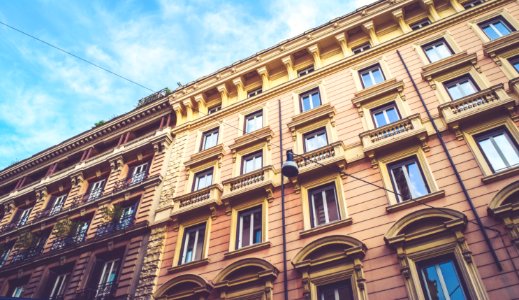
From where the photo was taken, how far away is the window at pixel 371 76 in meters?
17.1

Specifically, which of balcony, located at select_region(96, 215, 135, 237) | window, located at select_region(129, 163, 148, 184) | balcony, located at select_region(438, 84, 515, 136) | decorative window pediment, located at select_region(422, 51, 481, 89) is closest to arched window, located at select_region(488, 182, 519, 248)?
balcony, located at select_region(438, 84, 515, 136)

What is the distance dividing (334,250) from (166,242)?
778 centimetres

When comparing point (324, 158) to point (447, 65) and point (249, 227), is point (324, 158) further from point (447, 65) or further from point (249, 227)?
point (447, 65)

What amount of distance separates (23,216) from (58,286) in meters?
9.72

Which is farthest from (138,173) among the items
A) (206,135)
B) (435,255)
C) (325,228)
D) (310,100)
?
(435,255)

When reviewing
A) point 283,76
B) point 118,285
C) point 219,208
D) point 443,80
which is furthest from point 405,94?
point 118,285

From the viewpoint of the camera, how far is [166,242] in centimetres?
1589

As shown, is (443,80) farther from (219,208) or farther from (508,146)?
(219,208)

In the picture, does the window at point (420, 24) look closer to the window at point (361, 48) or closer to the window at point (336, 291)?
the window at point (361, 48)

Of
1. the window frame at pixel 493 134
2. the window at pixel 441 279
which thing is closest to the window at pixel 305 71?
the window frame at pixel 493 134

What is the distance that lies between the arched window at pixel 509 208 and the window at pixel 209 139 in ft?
42.8

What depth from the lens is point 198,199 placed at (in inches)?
642

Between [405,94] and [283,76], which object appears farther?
[283,76]

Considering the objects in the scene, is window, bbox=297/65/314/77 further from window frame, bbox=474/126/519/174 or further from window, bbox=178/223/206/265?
window, bbox=178/223/206/265
